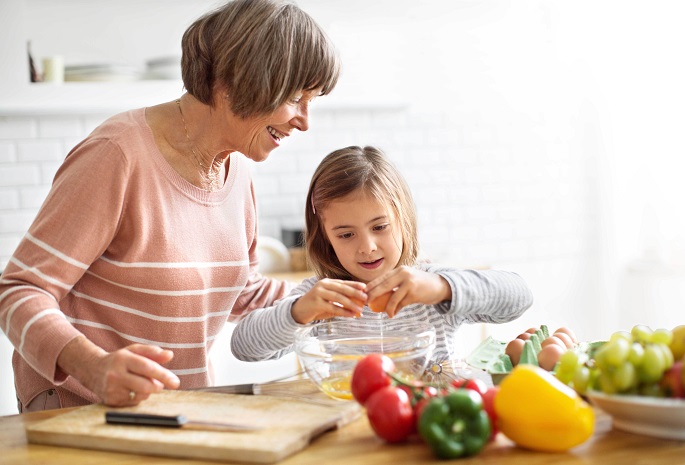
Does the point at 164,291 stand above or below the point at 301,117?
below

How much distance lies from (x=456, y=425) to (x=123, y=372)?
624 mm

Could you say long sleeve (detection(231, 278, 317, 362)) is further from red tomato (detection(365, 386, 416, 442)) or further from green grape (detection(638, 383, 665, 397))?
green grape (detection(638, 383, 665, 397))

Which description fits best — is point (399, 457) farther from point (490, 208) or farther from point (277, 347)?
point (490, 208)

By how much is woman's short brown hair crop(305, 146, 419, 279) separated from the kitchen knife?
96cm

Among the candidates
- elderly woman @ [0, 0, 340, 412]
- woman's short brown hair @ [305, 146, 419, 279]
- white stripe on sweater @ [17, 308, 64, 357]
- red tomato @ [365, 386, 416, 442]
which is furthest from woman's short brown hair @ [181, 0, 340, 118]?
red tomato @ [365, 386, 416, 442]

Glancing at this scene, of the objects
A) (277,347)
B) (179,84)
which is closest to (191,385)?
(277,347)

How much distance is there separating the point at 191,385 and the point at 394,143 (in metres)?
2.68

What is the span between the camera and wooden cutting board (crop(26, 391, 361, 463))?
1329 mm

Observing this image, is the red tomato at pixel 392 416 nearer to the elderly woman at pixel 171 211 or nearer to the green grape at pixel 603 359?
the green grape at pixel 603 359

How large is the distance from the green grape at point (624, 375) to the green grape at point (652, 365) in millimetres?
16

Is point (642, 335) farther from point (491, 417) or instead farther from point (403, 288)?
point (403, 288)

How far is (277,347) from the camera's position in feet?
6.84

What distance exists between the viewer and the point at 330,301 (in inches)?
74.7

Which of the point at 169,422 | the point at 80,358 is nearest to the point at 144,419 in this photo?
the point at 169,422
